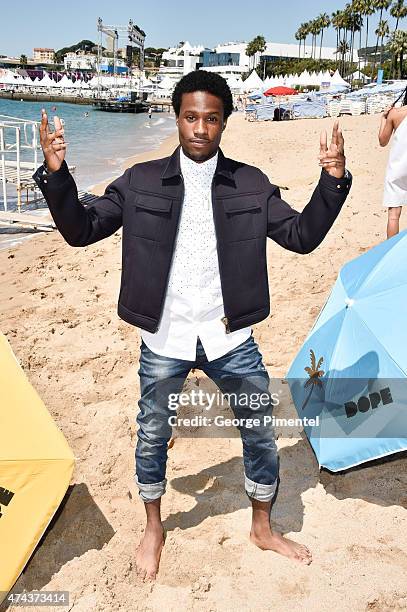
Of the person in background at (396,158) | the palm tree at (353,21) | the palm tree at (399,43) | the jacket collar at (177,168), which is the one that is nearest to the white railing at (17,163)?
the person in background at (396,158)

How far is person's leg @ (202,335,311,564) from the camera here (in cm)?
250

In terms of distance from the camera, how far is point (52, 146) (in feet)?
6.90

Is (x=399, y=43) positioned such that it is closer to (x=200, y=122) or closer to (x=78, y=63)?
(x=200, y=122)

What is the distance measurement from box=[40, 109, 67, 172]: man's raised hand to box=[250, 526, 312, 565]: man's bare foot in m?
2.10

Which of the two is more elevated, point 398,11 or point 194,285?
point 398,11

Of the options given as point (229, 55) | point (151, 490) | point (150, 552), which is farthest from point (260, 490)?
point (229, 55)

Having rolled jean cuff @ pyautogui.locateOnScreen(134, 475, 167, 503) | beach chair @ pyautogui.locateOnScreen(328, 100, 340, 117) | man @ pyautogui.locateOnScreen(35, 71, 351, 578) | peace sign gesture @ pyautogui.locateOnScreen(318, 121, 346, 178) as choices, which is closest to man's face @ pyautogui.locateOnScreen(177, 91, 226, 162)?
man @ pyautogui.locateOnScreen(35, 71, 351, 578)

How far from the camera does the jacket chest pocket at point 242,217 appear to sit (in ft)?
7.63

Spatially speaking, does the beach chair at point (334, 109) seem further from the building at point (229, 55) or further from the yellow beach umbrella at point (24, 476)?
the building at point (229, 55)

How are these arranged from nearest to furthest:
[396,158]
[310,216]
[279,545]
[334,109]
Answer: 1. [310,216]
2. [279,545]
3. [396,158]
4. [334,109]

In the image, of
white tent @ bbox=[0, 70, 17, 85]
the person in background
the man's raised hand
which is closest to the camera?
the man's raised hand

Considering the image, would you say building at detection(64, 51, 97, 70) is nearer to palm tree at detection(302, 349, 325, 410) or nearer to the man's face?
palm tree at detection(302, 349, 325, 410)

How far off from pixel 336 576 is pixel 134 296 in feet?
5.71

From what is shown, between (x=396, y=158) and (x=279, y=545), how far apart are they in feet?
11.2
